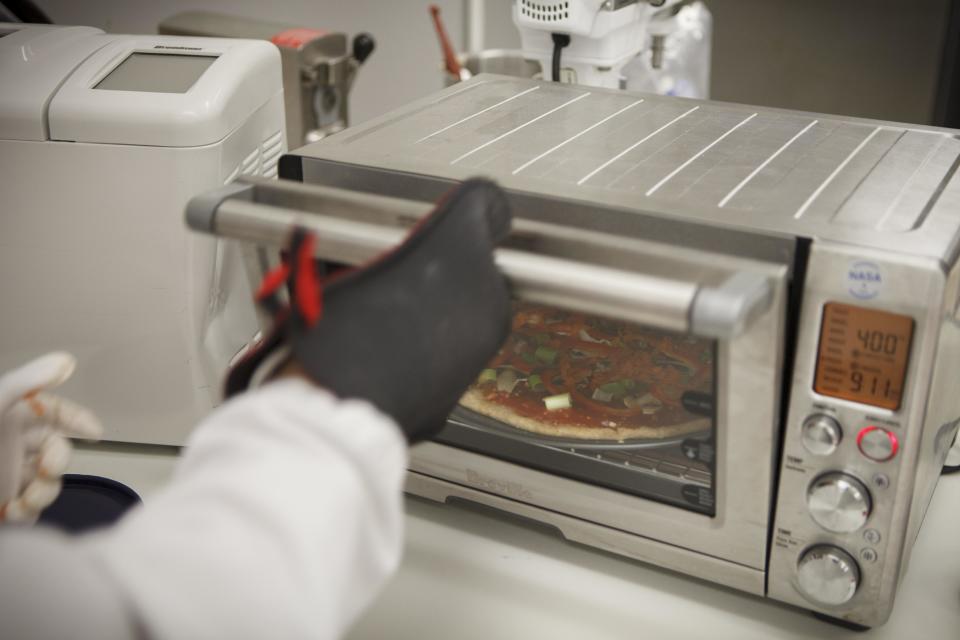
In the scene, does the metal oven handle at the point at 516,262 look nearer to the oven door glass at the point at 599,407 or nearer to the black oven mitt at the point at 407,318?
the black oven mitt at the point at 407,318

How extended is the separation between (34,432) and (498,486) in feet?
1.26

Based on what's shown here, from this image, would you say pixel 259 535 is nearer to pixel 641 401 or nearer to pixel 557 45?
pixel 641 401

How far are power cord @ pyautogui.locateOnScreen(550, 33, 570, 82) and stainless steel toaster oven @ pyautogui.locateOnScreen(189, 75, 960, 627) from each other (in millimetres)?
220

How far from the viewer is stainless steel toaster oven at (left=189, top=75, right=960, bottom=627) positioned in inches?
24.0

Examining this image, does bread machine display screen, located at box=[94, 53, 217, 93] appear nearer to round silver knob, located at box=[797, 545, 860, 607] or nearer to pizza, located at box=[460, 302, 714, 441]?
pizza, located at box=[460, 302, 714, 441]

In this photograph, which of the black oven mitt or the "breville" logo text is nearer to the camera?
the black oven mitt

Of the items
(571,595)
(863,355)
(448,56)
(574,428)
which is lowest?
(571,595)

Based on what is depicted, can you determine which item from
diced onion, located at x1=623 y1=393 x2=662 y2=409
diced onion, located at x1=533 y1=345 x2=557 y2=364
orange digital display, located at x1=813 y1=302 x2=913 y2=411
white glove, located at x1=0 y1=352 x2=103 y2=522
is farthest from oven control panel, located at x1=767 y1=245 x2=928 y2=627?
white glove, located at x1=0 y1=352 x2=103 y2=522

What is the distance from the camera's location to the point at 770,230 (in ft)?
2.10

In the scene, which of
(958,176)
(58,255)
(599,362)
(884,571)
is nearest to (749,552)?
(884,571)

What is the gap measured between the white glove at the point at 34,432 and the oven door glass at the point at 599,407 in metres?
0.32

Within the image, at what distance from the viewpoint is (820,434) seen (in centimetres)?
66

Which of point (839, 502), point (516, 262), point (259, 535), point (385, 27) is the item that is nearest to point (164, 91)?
point (516, 262)

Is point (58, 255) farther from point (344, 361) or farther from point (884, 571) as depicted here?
point (884, 571)
